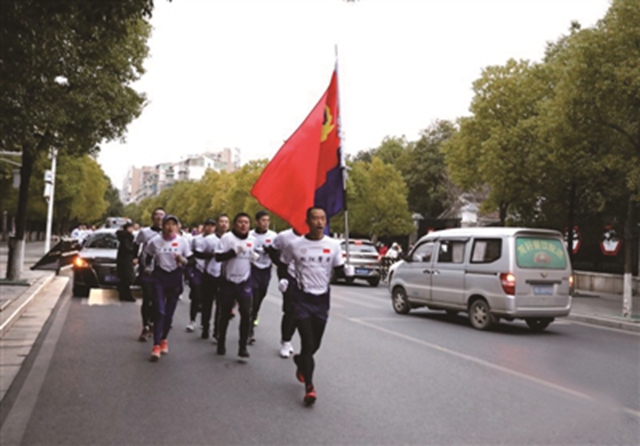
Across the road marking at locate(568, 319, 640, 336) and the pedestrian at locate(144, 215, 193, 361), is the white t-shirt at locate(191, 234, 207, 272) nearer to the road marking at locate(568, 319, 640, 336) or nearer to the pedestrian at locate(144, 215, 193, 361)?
the pedestrian at locate(144, 215, 193, 361)

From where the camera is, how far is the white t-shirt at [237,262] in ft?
27.7

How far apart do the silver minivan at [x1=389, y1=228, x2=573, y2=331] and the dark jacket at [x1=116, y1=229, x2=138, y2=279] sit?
594 cm

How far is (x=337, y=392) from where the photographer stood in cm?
657

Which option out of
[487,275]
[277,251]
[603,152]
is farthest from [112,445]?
[603,152]

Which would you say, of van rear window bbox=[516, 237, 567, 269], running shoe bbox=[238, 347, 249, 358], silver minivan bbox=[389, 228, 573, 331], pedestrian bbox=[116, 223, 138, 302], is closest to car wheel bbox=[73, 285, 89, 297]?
pedestrian bbox=[116, 223, 138, 302]

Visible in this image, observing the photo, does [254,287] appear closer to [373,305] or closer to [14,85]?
[14,85]

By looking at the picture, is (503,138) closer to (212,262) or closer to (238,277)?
(212,262)

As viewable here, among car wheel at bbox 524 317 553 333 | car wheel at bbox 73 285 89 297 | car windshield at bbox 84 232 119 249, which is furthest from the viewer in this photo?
→ car windshield at bbox 84 232 119 249

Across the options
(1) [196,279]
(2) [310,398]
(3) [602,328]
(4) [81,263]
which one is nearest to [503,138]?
(3) [602,328]

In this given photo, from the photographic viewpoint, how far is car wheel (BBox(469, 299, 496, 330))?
1187 centimetres

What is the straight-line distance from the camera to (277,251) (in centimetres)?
721

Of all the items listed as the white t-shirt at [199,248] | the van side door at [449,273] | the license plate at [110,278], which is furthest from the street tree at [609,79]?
the license plate at [110,278]

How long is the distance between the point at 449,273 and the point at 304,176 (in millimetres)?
6174

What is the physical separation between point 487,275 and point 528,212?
13066mm
